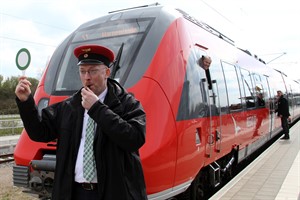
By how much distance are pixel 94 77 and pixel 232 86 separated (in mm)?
4874

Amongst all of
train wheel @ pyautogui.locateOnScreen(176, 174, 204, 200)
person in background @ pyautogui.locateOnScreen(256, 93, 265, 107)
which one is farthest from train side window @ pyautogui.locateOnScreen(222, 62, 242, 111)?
person in background @ pyautogui.locateOnScreen(256, 93, 265, 107)

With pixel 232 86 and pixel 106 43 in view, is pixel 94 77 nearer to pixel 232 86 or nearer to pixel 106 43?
pixel 106 43

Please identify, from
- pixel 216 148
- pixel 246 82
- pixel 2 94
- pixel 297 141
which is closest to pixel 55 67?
pixel 216 148

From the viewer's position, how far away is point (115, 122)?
2.33 meters

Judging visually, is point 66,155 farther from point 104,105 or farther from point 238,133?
point 238,133

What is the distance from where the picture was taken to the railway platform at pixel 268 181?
5.55 metres

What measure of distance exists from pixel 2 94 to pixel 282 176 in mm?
58259

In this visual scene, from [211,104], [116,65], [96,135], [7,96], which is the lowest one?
[96,135]

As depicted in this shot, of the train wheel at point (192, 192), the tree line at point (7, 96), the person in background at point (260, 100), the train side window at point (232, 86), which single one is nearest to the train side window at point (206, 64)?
the train side window at point (232, 86)

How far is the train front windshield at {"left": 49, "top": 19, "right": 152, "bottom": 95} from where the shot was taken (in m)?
4.57

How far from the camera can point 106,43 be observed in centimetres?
493

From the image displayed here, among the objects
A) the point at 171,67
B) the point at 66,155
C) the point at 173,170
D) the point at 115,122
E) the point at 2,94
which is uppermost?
the point at 2,94

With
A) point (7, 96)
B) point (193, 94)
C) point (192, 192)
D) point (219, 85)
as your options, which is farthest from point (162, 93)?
point (7, 96)

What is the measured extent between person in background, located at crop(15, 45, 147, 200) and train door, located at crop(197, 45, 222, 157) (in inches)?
106
